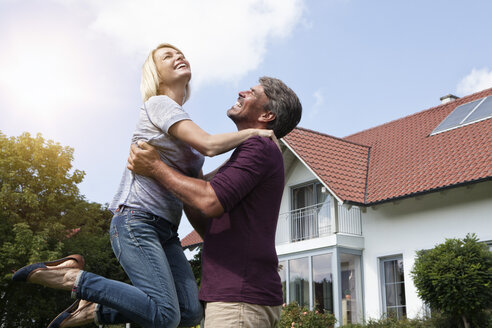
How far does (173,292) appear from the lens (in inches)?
114

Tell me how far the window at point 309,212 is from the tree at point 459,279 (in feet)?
17.2

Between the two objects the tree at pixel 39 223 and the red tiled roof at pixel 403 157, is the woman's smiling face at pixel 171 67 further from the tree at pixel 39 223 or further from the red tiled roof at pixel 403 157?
the tree at pixel 39 223

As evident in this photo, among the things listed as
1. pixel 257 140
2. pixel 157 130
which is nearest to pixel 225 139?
pixel 257 140

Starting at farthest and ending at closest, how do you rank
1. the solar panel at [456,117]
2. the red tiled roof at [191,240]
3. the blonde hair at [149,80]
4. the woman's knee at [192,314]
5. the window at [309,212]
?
the red tiled roof at [191,240]
the window at [309,212]
the solar panel at [456,117]
the blonde hair at [149,80]
the woman's knee at [192,314]

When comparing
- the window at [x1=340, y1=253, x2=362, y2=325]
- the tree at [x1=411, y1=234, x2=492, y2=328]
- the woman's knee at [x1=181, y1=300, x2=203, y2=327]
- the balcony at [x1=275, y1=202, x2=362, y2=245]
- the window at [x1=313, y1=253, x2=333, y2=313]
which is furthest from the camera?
the balcony at [x1=275, y1=202, x2=362, y2=245]

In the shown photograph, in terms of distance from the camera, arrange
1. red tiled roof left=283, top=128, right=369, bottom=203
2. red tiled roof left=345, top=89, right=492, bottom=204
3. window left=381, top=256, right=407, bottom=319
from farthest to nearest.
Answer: red tiled roof left=283, top=128, right=369, bottom=203, window left=381, top=256, right=407, bottom=319, red tiled roof left=345, top=89, right=492, bottom=204

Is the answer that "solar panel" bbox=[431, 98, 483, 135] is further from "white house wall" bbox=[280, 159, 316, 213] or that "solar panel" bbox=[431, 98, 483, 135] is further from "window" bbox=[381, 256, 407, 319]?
"window" bbox=[381, 256, 407, 319]

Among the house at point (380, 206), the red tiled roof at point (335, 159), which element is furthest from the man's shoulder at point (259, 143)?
the red tiled roof at point (335, 159)

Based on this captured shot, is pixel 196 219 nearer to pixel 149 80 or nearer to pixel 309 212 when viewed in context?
pixel 149 80

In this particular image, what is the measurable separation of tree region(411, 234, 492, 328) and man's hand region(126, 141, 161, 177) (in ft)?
32.6

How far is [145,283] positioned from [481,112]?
15.7m

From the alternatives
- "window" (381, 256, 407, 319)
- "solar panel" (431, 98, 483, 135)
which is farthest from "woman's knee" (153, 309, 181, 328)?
"solar panel" (431, 98, 483, 135)

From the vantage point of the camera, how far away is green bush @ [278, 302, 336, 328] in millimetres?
14430

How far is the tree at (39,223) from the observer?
18.6 m
